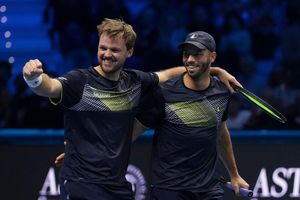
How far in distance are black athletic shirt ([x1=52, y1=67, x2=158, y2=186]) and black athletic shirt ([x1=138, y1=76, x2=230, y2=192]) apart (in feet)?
1.76

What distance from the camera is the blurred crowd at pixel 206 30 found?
10.4m

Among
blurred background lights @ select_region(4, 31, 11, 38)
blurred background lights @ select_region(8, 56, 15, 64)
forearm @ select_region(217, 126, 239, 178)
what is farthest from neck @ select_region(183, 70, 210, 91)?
blurred background lights @ select_region(4, 31, 11, 38)

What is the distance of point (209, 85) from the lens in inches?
227

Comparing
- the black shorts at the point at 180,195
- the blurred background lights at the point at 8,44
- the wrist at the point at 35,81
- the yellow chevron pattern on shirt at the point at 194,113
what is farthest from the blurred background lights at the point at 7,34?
the wrist at the point at 35,81

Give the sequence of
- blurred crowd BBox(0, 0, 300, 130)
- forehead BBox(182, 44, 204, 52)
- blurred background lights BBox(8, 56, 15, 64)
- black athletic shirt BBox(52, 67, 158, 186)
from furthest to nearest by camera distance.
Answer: blurred crowd BBox(0, 0, 300, 130) < blurred background lights BBox(8, 56, 15, 64) < forehead BBox(182, 44, 204, 52) < black athletic shirt BBox(52, 67, 158, 186)

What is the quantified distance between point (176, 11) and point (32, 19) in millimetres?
1929

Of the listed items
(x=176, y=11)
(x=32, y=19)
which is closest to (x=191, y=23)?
(x=176, y=11)

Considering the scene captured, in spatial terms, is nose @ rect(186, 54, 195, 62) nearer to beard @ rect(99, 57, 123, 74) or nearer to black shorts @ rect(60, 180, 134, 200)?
beard @ rect(99, 57, 123, 74)

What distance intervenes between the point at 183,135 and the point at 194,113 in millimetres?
178

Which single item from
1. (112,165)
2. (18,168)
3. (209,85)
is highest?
(209,85)

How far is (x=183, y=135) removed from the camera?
5.61m

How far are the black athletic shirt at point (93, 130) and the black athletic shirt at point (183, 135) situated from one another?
0.54m

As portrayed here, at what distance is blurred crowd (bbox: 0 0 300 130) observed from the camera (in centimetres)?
1035

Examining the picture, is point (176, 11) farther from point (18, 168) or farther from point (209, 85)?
point (209, 85)
